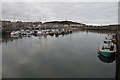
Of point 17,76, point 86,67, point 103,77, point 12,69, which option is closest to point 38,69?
point 17,76

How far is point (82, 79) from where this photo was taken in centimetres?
689

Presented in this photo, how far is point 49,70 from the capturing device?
827cm

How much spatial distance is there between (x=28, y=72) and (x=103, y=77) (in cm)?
605

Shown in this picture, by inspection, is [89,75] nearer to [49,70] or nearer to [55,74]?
[55,74]

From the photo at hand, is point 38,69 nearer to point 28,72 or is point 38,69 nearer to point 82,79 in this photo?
point 28,72

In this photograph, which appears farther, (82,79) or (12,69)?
(12,69)

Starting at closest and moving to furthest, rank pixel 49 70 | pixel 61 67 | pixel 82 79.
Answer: pixel 82 79 < pixel 49 70 < pixel 61 67

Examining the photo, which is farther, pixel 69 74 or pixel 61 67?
pixel 61 67

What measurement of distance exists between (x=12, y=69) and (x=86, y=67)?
6.86 m

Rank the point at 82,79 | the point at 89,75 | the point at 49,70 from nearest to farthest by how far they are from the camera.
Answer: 1. the point at 82,79
2. the point at 89,75
3. the point at 49,70

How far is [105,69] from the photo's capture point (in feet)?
28.5

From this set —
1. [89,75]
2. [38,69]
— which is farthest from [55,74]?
[89,75]

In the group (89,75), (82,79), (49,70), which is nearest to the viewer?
(82,79)

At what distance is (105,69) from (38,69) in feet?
20.3
